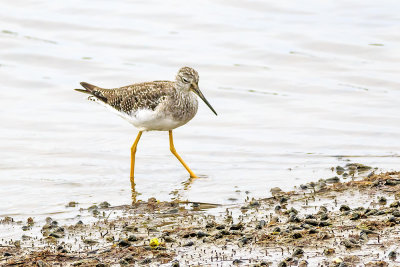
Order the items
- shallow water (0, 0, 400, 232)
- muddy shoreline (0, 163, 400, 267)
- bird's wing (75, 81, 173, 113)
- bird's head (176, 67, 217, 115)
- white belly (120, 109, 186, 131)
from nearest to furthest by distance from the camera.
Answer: muddy shoreline (0, 163, 400, 267) → white belly (120, 109, 186, 131) → bird's wing (75, 81, 173, 113) → bird's head (176, 67, 217, 115) → shallow water (0, 0, 400, 232)

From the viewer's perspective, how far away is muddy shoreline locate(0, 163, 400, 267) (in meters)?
6.75

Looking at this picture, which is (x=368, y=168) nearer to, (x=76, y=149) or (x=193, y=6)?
(x=76, y=149)

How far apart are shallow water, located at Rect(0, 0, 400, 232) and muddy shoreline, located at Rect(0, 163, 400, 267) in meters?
1.05

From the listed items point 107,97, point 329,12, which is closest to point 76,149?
point 107,97

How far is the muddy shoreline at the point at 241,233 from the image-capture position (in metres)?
6.75

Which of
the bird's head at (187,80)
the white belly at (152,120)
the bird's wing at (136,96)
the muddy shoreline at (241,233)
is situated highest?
the bird's head at (187,80)

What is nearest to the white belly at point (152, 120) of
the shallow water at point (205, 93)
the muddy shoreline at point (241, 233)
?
the shallow water at point (205, 93)

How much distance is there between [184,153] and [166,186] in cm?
204

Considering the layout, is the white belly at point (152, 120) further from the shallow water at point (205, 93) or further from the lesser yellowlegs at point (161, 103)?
the shallow water at point (205, 93)

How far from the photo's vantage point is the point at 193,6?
22562 millimetres

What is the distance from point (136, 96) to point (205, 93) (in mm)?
5385

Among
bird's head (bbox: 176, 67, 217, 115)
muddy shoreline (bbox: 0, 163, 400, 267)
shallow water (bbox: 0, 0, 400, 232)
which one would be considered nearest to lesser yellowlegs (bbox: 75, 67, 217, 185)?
bird's head (bbox: 176, 67, 217, 115)

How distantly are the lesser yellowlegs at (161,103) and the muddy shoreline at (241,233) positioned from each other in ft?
6.25

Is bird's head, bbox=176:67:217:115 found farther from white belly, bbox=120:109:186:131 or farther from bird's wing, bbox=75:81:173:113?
white belly, bbox=120:109:186:131
